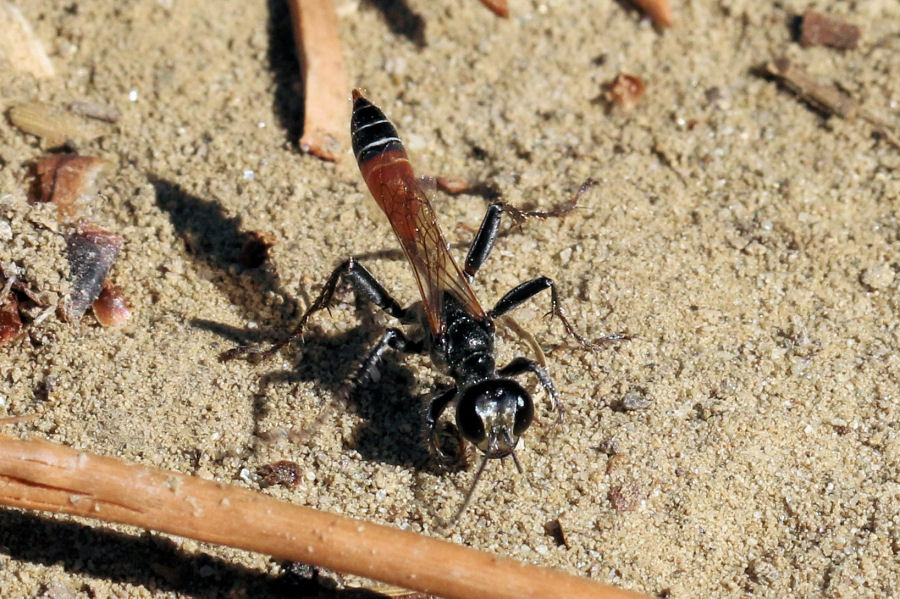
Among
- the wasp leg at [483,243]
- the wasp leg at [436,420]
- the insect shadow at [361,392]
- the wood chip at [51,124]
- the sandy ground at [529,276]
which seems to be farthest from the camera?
the wood chip at [51,124]

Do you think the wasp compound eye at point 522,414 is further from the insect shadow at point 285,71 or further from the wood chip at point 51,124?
the wood chip at point 51,124

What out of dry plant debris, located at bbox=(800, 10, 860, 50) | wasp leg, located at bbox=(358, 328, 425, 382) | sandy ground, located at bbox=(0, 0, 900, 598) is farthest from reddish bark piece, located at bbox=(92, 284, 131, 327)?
dry plant debris, located at bbox=(800, 10, 860, 50)

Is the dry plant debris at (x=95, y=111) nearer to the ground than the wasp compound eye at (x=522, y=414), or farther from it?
nearer to the ground

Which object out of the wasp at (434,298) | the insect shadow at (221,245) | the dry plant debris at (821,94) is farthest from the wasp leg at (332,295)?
the dry plant debris at (821,94)

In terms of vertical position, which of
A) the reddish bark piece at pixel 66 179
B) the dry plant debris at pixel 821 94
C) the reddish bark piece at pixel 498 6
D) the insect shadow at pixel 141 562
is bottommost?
the insect shadow at pixel 141 562

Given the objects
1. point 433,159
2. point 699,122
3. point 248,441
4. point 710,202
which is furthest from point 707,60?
point 248,441

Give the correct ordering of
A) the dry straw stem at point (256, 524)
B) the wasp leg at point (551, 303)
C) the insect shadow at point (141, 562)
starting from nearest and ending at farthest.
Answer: the dry straw stem at point (256, 524), the insect shadow at point (141, 562), the wasp leg at point (551, 303)

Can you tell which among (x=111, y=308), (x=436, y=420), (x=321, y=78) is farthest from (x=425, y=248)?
(x=321, y=78)

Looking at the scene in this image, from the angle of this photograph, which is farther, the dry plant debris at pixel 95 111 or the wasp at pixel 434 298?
the dry plant debris at pixel 95 111

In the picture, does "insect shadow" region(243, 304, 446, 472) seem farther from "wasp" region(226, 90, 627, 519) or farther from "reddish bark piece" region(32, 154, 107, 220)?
"reddish bark piece" region(32, 154, 107, 220)
